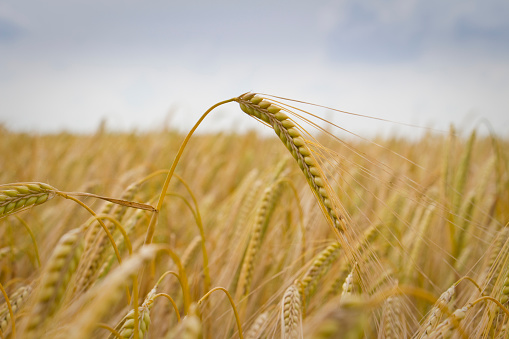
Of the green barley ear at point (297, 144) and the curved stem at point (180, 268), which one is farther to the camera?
the green barley ear at point (297, 144)

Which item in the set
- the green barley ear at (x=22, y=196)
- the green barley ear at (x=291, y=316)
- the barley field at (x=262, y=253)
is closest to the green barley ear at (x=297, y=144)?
the barley field at (x=262, y=253)

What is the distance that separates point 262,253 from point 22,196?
Result: 1009 mm

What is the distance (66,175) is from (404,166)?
9.86ft

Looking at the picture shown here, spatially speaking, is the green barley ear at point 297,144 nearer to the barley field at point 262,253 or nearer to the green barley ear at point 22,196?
the barley field at point 262,253

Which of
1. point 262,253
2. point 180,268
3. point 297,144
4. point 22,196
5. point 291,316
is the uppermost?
point 297,144

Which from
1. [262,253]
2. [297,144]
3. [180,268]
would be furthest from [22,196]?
[262,253]

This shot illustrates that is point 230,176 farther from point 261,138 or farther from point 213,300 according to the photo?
point 261,138

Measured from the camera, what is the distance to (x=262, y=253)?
1.47 m

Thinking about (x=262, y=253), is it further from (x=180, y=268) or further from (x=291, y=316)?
(x=180, y=268)

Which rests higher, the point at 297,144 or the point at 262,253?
the point at 297,144

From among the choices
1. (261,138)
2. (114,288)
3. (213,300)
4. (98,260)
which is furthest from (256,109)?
(261,138)

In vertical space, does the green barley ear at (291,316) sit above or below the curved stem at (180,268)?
below

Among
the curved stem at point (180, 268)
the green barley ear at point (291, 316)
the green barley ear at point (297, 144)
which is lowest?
the green barley ear at point (291, 316)

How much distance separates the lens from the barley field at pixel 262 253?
1.98 ft
